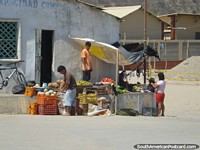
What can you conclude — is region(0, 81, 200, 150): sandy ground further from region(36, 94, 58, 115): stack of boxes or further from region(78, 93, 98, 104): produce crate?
region(78, 93, 98, 104): produce crate

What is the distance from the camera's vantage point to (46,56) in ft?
55.7

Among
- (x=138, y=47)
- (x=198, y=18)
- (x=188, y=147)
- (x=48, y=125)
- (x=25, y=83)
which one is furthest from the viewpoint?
(x=198, y=18)

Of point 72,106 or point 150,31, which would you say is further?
point 150,31

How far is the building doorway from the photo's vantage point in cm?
1636

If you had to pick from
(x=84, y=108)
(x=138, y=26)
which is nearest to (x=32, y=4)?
(x=84, y=108)

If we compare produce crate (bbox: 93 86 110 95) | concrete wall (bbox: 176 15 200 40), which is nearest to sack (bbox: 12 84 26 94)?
produce crate (bbox: 93 86 110 95)

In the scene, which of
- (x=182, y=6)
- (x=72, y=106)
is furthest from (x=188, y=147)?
(x=182, y=6)

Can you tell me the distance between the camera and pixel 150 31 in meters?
53.3

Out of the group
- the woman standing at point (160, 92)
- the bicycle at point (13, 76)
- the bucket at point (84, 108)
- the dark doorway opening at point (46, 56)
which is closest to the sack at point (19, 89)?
the bicycle at point (13, 76)

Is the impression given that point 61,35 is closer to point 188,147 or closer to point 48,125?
point 48,125

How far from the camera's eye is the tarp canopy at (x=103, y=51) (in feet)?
53.9

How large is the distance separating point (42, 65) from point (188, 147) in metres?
8.63

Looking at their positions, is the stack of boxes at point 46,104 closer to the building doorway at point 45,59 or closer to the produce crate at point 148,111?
the building doorway at point 45,59

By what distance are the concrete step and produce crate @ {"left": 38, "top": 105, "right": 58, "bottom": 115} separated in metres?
0.53
